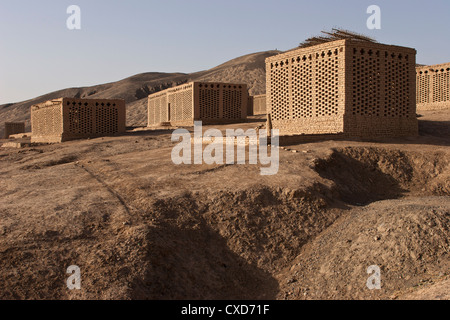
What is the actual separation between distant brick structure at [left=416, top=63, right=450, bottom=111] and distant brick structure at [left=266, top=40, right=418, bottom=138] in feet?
21.7

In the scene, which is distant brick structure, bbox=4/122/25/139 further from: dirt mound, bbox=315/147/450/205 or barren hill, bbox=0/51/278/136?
dirt mound, bbox=315/147/450/205

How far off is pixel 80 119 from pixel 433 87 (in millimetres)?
15807

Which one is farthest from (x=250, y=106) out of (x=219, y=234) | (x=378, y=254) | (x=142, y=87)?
(x=142, y=87)

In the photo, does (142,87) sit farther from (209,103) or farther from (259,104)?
(209,103)

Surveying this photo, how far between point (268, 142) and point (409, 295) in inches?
277

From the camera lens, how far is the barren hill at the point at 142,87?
48.6 metres

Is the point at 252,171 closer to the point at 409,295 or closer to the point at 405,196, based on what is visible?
the point at 405,196

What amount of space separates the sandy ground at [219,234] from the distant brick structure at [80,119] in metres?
9.40

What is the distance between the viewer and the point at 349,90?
1304 cm

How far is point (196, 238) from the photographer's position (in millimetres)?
7008

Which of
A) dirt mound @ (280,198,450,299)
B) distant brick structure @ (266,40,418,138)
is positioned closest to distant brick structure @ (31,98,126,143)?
distant brick structure @ (266,40,418,138)

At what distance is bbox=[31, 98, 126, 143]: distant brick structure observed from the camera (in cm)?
1930

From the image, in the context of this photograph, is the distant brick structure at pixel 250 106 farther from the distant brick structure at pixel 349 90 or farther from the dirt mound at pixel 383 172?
the dirt mound at pixel 383 172
